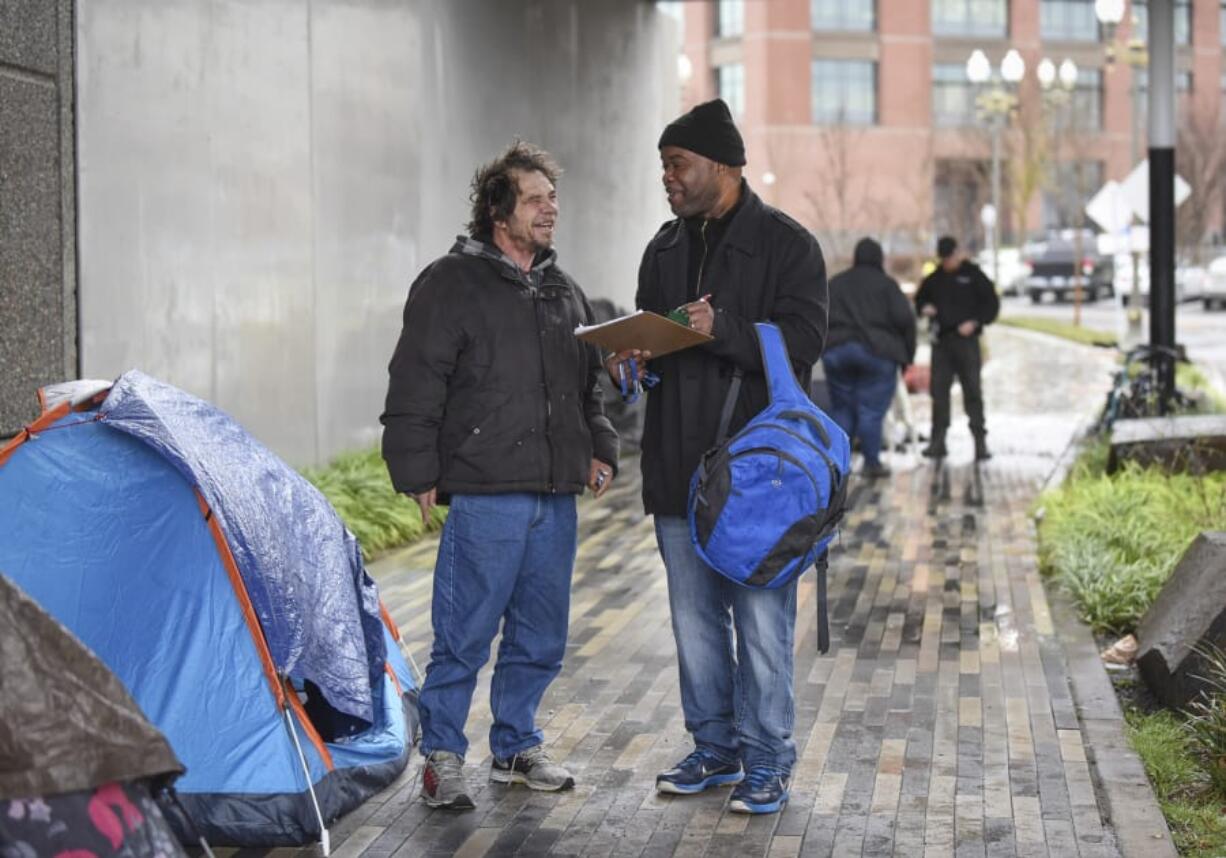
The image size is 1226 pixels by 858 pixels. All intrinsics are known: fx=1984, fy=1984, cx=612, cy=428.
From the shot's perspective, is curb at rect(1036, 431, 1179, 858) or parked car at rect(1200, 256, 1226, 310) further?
parked car at rect(1200, 256, 1226, 310)

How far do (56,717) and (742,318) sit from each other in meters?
2.90

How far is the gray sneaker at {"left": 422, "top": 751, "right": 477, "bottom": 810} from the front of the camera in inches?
245

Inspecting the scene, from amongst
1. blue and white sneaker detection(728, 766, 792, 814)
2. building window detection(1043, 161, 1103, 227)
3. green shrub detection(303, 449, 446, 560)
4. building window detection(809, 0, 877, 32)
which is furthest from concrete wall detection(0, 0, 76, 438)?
building window detection(809, 0, 877, 32)

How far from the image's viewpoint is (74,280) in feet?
30.6

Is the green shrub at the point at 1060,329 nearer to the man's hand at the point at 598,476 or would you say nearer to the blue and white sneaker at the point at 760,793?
the man's hand at the point at 598,476

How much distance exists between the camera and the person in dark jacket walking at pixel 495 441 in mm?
6238

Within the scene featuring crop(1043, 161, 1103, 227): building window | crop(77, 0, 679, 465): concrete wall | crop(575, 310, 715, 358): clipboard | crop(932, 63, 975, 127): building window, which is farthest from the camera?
crop(932, 63, 975, 127): building window

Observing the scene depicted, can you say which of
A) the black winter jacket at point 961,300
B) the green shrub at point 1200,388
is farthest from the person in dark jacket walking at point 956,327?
the green shrub at point 1200,388

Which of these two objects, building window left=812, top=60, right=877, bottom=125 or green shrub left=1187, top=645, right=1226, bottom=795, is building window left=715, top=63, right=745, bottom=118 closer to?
building window left=812, top=60, right=877, bottom=125

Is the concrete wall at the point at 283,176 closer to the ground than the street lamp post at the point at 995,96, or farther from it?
closer to the ground

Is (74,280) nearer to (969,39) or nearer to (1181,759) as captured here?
(1181,759)

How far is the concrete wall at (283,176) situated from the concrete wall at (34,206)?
282 mm

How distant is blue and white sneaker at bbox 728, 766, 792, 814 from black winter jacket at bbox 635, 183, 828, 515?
87 centimetres

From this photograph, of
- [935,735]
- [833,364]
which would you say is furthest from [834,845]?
[833,364]
